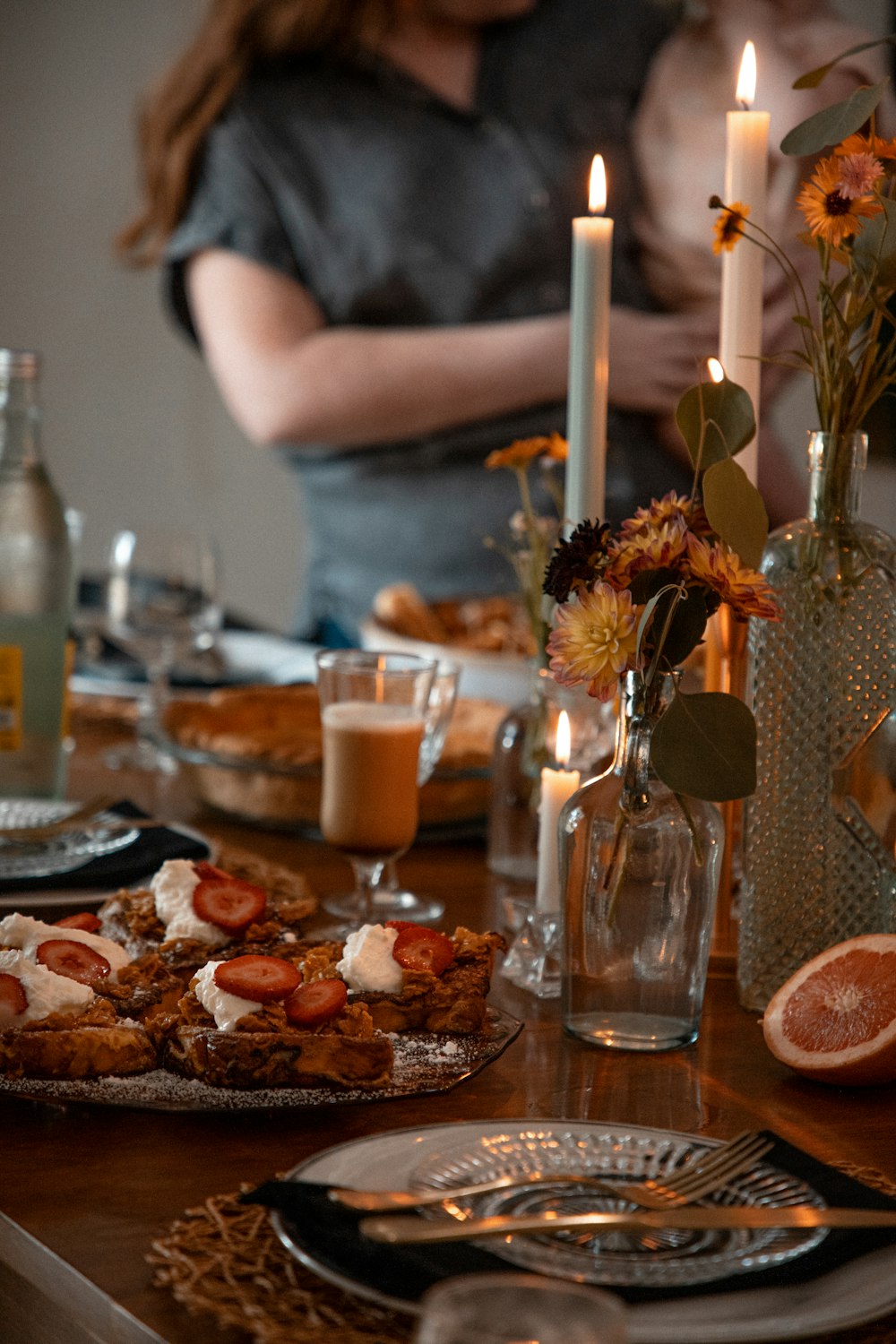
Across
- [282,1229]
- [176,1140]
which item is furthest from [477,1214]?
[176,1140]

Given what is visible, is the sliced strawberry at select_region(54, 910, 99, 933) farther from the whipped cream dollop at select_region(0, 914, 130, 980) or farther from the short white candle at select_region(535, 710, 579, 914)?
the short white candle at select_region(535, 710, 579, 914)

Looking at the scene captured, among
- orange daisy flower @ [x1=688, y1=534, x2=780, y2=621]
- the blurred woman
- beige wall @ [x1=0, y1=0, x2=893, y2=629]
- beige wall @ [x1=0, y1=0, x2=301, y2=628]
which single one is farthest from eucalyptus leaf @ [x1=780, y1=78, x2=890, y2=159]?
beige wall @ [x1=0, y1=0, x2=301, y2=628]

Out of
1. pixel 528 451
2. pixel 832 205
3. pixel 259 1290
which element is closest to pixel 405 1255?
pixel 259 1290

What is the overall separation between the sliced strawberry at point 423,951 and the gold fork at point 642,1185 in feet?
0.60

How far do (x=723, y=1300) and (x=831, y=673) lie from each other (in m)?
0.41

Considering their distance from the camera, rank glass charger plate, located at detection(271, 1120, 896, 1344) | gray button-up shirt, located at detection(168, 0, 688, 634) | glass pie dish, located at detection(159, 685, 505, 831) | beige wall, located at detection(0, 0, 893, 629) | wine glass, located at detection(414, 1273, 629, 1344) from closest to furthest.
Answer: wine glass, located at detection(414, 1273, 629, 1344) < glass charger plate, located at detection(271, 1120, 896, 1344) < glass pie dish, located at detection(159, 685, 505, 831) < gray button-up shirt, located at detection(168, 0, 688, 634) < beige wall, located at detection(0, 0, 893, 629)

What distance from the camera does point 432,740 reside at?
1.19 m

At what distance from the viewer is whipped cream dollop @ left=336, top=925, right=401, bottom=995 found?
77 cm

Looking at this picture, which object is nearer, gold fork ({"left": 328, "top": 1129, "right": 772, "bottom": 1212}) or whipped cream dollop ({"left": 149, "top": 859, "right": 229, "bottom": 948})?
gold fork ({"left": 328, "top": 1129, "right": 772, "bottom": 1212})

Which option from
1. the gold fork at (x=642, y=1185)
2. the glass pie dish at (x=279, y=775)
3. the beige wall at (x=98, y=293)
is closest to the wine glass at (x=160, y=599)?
the glass pie dish at (x=279, y=775)

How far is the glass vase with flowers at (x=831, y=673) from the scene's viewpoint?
2.75ft

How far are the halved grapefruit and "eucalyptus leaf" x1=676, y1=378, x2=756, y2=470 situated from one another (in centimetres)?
27

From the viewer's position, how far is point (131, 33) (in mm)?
4312

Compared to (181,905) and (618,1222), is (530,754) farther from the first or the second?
(618,1222)
